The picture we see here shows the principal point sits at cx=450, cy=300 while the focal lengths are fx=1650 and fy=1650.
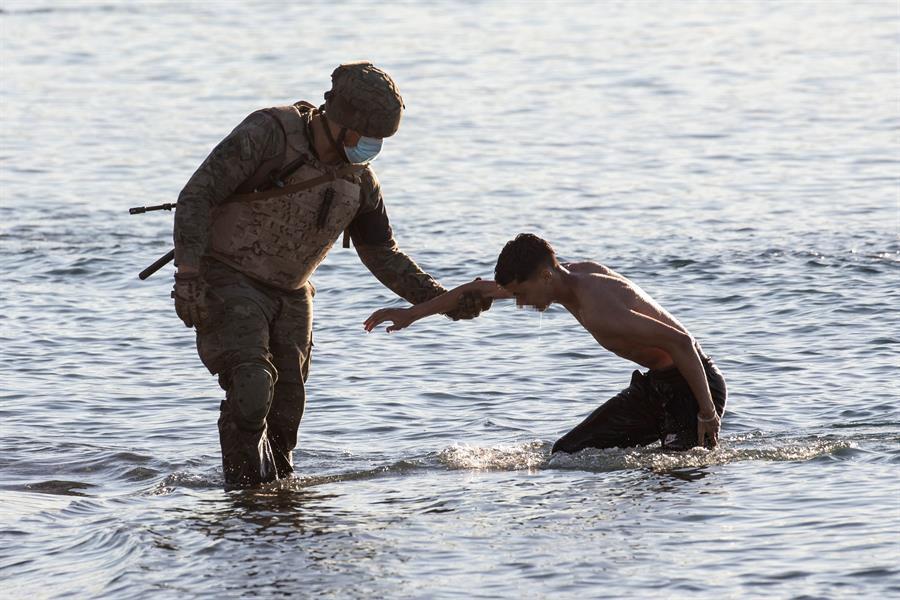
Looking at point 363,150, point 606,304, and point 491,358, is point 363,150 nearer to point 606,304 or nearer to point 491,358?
point 606,304

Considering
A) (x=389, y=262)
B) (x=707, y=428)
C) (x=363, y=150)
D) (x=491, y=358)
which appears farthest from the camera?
(x=491, y=358)

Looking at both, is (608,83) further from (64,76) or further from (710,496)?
(710,496)

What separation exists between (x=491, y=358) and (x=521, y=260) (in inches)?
164

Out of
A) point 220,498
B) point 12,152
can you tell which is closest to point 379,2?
point 12,152

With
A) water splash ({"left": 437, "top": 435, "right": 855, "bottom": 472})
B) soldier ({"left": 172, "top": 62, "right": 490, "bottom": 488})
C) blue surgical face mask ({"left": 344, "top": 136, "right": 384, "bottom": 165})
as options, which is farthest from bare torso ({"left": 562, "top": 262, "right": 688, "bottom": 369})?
blue surgical face mask ({"left": 344, "top": 136, "right": 384, "bottom": 165})

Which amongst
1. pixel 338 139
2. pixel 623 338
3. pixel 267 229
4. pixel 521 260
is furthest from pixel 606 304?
pixel 267 229

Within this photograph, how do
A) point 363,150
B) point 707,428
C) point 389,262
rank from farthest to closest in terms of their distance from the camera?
point 389,262
point 707,428
point 363,150

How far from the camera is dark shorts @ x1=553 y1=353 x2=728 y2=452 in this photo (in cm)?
857

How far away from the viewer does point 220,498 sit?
→ 27.8 ft

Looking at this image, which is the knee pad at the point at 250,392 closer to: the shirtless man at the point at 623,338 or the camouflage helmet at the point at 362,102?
the shirtless man at the point at 623,338

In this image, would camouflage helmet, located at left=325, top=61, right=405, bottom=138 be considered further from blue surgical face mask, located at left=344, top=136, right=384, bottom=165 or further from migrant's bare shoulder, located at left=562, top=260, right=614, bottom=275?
migrant's bare shoulder, located at left=562, top=260, right=614, bottom=275

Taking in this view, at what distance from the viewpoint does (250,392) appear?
7895mm

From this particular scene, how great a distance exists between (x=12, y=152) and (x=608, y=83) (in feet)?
33.7

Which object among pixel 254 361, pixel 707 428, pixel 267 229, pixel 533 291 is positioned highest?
pixel 267 229
